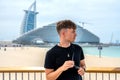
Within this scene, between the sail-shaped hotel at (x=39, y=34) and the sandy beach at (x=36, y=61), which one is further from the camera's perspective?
the sail-shaped hotel at (x=39, y=34)

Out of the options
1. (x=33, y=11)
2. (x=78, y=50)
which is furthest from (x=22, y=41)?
(x=78, y=50)

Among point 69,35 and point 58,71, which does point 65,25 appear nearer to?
point 69,35

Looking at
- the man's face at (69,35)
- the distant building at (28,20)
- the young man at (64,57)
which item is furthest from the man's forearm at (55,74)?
the distant building at (28,20)

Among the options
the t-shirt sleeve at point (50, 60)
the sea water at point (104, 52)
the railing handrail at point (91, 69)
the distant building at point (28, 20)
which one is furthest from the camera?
the distant building at point (28, 20)

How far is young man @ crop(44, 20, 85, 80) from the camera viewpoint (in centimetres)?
179

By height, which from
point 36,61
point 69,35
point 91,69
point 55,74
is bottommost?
point 36,61

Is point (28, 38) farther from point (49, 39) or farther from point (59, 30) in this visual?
point (59, 30)

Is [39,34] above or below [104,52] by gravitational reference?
above

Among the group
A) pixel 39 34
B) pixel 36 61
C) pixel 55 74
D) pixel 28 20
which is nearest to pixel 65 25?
pixel 55 74

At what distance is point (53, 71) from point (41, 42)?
157 ft

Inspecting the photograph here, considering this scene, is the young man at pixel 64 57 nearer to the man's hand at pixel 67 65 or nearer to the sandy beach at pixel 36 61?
the man's hand at pixel 67 65

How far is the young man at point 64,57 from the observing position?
70.5 inches

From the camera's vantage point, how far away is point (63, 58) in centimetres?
182

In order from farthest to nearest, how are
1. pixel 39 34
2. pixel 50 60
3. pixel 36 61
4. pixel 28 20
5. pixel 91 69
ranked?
pixel 28 20, pixel 39 34, pixel 36 61, pixel 91 69, pixel 50 60
